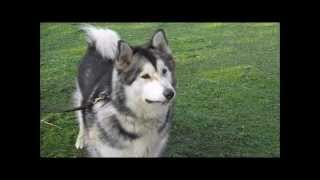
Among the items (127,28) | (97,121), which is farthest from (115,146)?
(127,28)

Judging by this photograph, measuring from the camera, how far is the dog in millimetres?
4422

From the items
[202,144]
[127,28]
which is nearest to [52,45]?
[127,28]

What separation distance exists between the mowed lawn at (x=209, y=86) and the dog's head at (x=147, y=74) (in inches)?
25.5

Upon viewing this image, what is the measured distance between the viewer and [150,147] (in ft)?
15.6

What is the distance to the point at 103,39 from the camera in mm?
4961

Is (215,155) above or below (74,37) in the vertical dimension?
below

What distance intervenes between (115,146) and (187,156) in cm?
79

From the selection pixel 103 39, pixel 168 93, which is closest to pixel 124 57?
pixel 168 93

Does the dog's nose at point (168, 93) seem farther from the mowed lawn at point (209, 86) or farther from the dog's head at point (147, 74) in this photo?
the mowed lawn at point (209, 86)

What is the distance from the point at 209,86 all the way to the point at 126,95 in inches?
42.9

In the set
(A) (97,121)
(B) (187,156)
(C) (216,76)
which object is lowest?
(B) (187,156)

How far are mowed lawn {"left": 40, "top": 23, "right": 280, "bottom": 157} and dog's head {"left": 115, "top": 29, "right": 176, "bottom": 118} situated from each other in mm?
649

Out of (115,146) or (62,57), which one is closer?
(115,146)

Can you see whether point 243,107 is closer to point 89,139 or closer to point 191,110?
point 191,110
